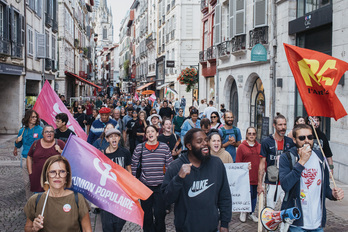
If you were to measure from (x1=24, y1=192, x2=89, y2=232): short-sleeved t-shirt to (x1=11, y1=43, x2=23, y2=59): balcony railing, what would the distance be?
17.5 m

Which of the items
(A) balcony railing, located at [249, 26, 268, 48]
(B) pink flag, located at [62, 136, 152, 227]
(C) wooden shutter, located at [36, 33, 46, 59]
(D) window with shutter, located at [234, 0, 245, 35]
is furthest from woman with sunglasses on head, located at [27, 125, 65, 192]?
(C) wooden shutter, located at [36, 33, 46, 59]

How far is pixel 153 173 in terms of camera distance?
621cm

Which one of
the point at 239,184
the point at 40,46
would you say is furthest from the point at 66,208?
the point at 40,46

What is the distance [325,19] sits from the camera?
12.3m

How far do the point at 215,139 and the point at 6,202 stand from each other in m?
4.72

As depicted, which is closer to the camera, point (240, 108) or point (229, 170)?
point (229, 170)

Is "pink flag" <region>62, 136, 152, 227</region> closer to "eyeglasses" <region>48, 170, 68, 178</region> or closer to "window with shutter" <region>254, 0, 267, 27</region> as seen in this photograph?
"eyeglasses" <region>48, 170, 68, 178</region>

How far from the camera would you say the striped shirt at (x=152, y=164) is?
6203mm

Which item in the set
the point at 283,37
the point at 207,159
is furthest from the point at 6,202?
the point at 283,37

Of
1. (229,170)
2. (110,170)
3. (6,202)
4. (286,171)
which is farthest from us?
(6,202)

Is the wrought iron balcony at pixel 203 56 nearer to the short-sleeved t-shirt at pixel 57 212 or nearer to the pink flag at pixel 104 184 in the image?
the pink flag at pixel 104 184

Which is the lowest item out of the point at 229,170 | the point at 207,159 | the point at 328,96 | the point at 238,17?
the point at 229,170

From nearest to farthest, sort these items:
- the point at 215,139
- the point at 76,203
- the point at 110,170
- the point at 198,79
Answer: the point at 76,203 → the point at 110,170 → the point at 215,139 → the point at 198,79

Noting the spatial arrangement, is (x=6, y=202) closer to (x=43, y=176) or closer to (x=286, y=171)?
(x=43, y=176)
